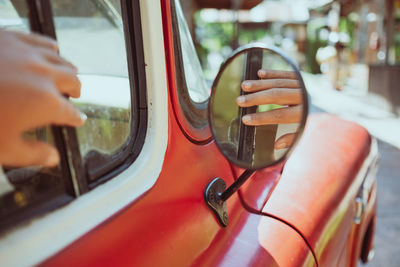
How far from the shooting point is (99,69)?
1814 millimetres

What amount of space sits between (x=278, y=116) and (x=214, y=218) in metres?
0.35

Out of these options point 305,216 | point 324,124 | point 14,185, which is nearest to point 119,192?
point 14,185

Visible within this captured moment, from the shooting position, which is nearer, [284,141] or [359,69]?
[284,141]

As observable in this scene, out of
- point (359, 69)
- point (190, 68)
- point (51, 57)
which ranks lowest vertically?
point (359, 69)

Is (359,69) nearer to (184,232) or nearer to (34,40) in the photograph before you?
(184,232)

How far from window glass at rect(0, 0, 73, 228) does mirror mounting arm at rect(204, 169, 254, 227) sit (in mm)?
426

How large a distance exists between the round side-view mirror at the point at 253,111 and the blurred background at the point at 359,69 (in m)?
0.07

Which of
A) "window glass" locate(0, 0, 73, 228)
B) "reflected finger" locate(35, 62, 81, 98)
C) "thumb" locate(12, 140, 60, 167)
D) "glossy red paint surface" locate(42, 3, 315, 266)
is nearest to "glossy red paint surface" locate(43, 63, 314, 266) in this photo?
"glossy red paint surface" locate(42, 3, 315, 266)

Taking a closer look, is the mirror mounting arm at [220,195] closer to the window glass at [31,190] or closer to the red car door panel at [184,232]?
the red car door panel at [184,232]

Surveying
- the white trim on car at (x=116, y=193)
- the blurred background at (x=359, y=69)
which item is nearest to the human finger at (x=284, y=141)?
the blurred background at (x=359, y=69)

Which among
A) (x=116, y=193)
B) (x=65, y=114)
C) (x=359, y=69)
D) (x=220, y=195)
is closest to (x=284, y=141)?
(x=220, y=195)

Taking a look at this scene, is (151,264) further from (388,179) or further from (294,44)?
(294,44)

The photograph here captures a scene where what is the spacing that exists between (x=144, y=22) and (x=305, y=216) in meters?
0.83

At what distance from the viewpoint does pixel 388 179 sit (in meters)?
5.02
